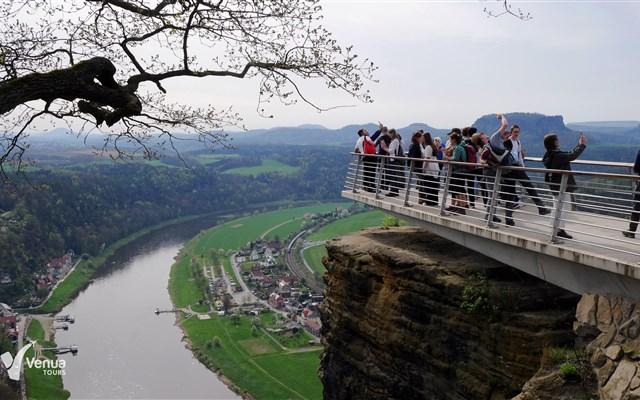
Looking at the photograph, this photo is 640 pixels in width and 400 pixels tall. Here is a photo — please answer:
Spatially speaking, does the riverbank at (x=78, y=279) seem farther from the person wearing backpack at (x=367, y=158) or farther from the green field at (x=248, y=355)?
the person wearing backpack at (x=367, y=158)

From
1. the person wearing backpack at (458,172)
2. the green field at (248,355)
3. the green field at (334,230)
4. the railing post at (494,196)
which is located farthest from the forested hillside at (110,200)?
the railing post at (494,196)

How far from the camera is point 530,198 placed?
1102 centimetres

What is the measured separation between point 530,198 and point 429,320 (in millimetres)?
3107

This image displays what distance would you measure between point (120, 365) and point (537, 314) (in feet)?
162

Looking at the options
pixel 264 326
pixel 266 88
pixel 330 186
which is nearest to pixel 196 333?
pixel 264 326

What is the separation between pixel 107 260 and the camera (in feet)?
310

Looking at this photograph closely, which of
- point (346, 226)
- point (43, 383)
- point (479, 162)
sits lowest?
point (43, 383)

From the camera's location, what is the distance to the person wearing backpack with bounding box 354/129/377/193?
15.5 meters

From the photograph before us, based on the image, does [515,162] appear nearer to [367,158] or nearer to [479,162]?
[479,162]

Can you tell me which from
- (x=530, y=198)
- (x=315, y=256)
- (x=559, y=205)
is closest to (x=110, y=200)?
(x=315, y=256)

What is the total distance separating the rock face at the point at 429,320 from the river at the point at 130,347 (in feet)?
118

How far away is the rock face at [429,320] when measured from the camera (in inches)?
364

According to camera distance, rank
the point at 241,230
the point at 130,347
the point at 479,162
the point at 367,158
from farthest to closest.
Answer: the point at 241,230, the point at 130,347, the point at 367,158, the point at 479,162

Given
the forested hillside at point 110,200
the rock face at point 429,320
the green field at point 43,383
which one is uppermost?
the rock face at point 429,320
